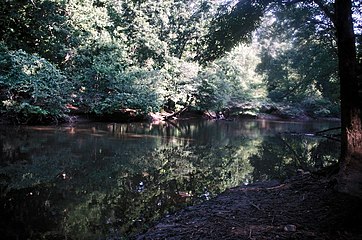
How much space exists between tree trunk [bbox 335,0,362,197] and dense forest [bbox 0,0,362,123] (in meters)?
1.69

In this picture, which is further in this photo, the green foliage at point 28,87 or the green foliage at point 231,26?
the green foliage at point 28,87

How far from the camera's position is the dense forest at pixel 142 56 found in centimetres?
841

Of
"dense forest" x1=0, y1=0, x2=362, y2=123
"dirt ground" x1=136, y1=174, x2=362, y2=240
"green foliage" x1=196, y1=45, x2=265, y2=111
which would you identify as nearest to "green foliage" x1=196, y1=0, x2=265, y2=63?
"dense forest" x1=0, y1=0, x2=362, y2=123

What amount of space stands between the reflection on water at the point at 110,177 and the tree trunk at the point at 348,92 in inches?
69.1

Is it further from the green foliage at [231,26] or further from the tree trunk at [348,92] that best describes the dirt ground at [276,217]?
the green foliage at [231,26]

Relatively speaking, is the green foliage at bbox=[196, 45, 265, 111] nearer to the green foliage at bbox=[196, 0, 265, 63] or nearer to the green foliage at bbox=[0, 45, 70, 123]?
the green foliage at bbox=[0, 45, 70, 123]

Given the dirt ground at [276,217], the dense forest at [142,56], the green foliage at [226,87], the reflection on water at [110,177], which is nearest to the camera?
the dirt ground at [276,217]

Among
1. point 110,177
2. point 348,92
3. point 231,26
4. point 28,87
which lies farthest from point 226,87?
point 348,92

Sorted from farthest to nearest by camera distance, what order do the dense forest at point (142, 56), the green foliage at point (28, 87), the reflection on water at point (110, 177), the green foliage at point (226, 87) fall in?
the green foliage at point (226, 87) → the green foliage at point (28, 87) → the dense forest at point (142, 56) → the reflection on water at point (110, 177)

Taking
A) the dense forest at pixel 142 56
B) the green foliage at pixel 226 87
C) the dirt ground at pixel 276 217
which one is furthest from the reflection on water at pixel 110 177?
the green foliage at pixel 226 87

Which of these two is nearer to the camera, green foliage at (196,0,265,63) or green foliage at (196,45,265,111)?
green foliage at (196,0,265,63)

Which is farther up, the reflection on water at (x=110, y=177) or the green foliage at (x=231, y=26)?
the green foliage at (x=231, y=26)

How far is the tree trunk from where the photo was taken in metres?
3.87

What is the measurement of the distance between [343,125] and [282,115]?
29758mm
